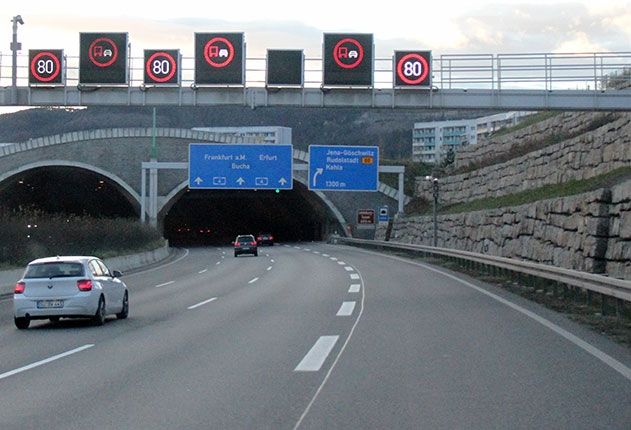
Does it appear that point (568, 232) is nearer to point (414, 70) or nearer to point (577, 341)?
point (414, 70)

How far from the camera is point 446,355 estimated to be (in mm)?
12414

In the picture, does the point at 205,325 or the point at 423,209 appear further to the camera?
the point at 423,209

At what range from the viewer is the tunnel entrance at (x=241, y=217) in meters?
84.2

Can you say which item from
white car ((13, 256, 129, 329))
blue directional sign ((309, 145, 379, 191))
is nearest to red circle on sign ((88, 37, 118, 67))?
white car ((13, 256, 129, 329))

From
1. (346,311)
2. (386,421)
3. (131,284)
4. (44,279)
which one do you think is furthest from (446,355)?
(131,284)

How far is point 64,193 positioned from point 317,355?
255ft

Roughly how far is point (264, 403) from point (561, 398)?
291 centimetres

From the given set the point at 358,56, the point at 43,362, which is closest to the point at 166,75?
the point at 358,56

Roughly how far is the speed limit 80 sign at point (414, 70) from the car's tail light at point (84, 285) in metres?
12.5

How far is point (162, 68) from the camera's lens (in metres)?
27.0

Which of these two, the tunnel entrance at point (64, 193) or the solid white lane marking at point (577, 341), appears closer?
the solid white lane marking at point (577, 341)

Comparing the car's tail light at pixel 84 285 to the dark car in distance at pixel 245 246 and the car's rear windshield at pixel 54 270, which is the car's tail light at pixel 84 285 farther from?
the dark car in distance at pixel 245 246

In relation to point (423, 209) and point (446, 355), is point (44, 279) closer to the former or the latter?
point (446, 355)

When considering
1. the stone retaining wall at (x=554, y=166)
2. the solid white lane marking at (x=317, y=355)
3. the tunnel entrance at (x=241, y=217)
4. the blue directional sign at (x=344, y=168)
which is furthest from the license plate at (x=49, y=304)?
the tunnel entrance at (x=241, y=217)
